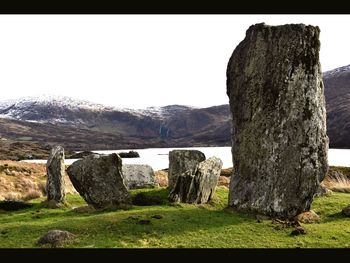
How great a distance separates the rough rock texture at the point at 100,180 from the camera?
25.3m

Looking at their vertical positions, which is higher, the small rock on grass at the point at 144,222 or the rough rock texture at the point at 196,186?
the rough rock texture at the point at 196,186

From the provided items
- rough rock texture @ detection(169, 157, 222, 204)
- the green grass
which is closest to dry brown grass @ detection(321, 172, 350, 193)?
the green grass

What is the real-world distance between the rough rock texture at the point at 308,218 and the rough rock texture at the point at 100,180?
9345 millimetres

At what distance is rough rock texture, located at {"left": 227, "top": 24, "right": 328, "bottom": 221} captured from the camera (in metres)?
22.0

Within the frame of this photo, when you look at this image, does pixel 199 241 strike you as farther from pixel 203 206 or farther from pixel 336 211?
pixel 336 211

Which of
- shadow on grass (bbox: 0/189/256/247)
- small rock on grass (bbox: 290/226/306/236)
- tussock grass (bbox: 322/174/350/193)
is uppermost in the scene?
shadow on grass (bbox: 0/189/256/247)

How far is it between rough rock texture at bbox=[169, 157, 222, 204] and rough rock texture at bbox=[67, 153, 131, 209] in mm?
2949

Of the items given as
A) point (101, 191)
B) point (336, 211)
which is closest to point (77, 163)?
point (101, 191)

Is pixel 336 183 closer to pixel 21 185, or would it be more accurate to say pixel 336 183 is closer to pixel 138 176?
pixel 138 176

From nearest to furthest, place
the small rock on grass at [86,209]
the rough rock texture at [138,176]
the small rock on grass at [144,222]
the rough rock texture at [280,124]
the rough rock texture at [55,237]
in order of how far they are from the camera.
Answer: the rough rock texture at [55,237]
the small rock on grass at [144,222]
the rough rock texture at [280,124]
the small rock on grass at [86,209]
the rough rock texture at [138,176]

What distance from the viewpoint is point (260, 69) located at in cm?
2366

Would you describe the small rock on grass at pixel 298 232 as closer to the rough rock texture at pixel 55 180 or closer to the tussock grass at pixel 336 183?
the rough rock texture at pixel 55 180

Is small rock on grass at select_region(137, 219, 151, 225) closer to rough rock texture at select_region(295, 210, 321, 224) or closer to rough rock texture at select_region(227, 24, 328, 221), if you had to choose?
rough rock texture at select_region(227, 24, 328, 221)

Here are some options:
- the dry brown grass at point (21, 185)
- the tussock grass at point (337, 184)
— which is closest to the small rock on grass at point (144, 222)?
the dry brown grass at point (21, 185)
